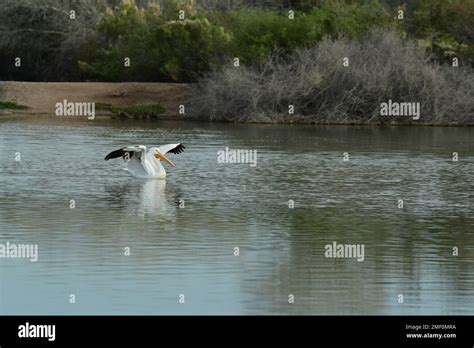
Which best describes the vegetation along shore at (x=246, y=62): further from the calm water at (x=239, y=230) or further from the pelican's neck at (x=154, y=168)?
the pelican's neck at (x=154, y=168)

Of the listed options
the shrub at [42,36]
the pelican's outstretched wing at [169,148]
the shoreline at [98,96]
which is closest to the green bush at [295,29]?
the shoreline at [98,96]

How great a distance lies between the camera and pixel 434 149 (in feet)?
103

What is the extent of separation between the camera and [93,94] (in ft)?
143

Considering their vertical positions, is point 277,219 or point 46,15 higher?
point 46,15

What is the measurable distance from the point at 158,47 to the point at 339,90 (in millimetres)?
8408

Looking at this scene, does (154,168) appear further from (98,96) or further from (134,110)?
(98,96)

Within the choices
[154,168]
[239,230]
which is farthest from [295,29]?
[239,230]

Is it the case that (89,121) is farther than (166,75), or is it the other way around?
(166,75)

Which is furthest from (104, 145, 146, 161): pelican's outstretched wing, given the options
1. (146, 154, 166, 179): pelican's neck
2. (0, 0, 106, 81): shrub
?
(0, 0, 106, 81): shrub

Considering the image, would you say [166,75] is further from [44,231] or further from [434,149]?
[44,231]

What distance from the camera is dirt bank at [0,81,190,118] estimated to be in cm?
4347

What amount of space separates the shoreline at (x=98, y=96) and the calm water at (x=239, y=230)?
11.5 m

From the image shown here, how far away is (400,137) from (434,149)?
406cm

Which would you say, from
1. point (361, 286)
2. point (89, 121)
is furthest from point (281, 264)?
point (89, 121)
